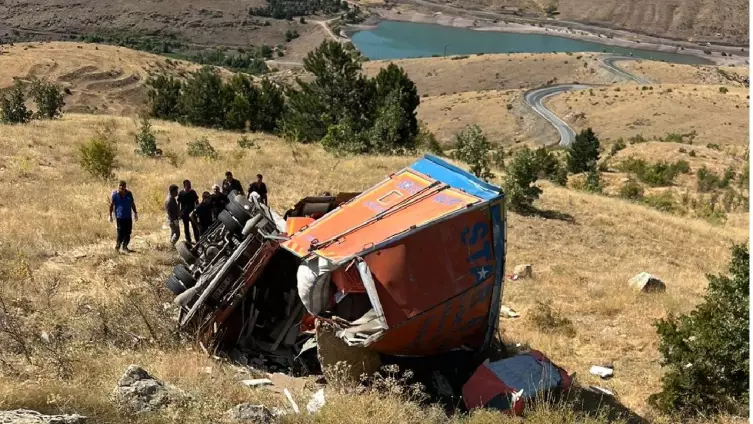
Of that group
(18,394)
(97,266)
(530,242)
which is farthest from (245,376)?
(530,242)

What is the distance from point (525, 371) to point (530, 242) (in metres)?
8.57

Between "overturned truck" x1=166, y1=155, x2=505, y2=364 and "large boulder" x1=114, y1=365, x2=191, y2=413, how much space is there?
2.23 metres

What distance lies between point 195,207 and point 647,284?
8.87m

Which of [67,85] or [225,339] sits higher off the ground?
[225,339]

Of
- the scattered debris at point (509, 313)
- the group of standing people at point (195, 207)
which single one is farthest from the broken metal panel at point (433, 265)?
the group of standing people at point (195, 207)

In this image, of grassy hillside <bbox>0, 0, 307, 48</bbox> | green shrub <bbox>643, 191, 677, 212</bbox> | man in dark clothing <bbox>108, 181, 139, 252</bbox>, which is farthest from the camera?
grassy hillside <bbox>0, 0, 307, 48</bbox>

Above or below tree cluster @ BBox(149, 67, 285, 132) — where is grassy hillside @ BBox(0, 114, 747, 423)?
above

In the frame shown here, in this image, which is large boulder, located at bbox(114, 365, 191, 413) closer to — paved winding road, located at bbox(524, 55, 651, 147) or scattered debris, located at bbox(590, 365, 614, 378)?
scattered debris, located at bbox(590, 365, 614, 378)

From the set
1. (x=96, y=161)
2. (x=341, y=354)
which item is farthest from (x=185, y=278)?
(x=96, y=161)

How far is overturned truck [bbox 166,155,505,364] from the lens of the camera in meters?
7.19

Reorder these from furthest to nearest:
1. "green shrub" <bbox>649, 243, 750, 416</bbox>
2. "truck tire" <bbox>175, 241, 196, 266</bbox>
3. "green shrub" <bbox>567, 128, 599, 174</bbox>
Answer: "green shrub" <bbox>567, 128, 599, 174</bbox>, "truck tire" <bbox>175, 241, 196, 266</bbox>, "green shrub" <bbox>649, 243, 750, 416</bbox>

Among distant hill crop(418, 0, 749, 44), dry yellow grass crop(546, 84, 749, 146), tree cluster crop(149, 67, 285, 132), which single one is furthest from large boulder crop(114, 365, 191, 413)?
distant hill crop(418, 0, 749, 44)

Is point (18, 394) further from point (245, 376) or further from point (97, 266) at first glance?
point (97, 266)

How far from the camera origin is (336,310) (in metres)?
7.49
